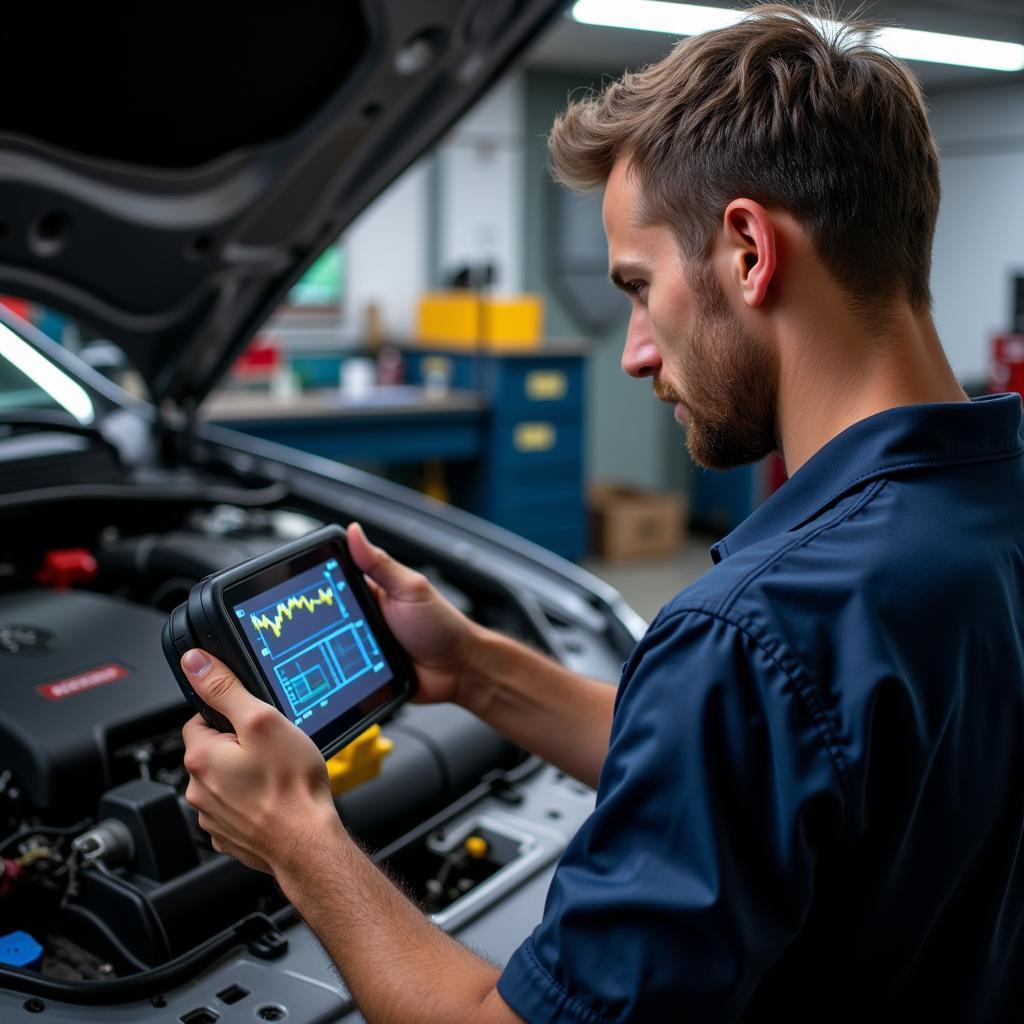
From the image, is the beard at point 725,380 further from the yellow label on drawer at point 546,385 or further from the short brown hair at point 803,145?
the yellow label on drawer at point 546,385

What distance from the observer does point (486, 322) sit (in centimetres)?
492

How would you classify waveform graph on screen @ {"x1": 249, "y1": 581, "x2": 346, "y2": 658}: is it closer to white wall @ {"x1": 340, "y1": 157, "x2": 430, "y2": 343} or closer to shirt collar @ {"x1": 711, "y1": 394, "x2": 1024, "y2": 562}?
shirt collar @ {"x1": 711, "y1": 394, "x2": 1024, "y2": 562}

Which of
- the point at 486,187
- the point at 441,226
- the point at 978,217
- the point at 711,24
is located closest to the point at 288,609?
the point at 711,24

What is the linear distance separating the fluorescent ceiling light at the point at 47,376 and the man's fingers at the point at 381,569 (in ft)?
2.80

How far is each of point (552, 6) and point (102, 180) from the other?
607 mm

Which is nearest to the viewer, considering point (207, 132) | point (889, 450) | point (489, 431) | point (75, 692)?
point (889, 450)

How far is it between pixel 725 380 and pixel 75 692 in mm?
721

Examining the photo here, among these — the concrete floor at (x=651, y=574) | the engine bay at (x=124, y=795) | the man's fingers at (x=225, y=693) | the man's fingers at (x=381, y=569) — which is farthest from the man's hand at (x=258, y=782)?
the concrete floor at (x=651, y=574)

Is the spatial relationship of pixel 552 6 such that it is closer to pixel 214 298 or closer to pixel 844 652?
pixel 214 298

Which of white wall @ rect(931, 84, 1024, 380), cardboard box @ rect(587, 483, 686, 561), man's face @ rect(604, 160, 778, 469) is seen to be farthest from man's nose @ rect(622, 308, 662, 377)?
white wall @ rect(931, 84, 1024, 380)

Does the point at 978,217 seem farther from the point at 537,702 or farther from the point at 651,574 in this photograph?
the point at 537,702

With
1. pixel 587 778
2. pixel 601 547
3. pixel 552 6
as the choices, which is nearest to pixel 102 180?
pixel 552 6

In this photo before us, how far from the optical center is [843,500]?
787 mm

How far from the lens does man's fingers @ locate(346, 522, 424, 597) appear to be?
3.90ft
